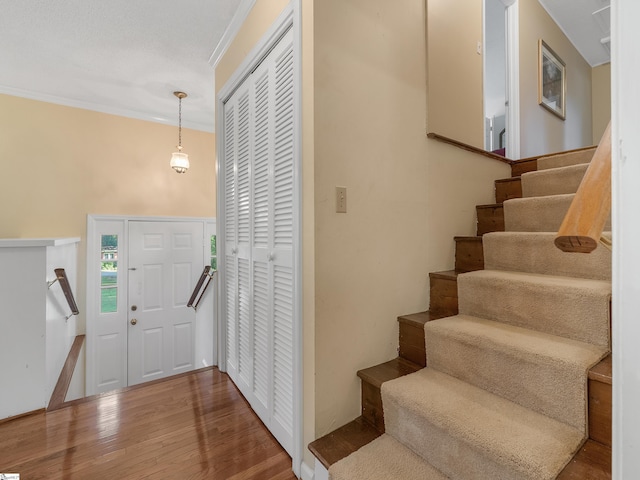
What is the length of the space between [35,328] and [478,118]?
10.5 ft

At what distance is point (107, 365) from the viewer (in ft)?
11.1

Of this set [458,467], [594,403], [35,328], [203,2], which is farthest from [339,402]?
[203,2]

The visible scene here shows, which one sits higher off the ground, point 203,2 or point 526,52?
point 526,52

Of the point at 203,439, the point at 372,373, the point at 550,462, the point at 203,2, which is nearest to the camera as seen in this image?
the point at 550,462

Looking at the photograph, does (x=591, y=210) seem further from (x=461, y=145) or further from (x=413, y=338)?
(x=461, y=145)

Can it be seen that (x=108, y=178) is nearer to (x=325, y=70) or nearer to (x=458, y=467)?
(x=325, y=70)

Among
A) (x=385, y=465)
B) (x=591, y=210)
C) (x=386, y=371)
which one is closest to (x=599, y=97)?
(x=386, y=371)

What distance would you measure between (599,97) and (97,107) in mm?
6516

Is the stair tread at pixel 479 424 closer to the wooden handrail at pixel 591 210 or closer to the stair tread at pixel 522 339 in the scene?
the stair tread at pixel 522 339

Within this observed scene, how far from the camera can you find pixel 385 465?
1110 mm

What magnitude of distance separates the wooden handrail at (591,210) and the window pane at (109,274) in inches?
161

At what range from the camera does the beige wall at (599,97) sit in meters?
4.10

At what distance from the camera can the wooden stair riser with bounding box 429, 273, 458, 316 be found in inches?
64.9

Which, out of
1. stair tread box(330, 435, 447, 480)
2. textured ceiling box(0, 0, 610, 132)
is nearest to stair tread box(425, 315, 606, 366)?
stair tread box(330, 435, 447, 480)
